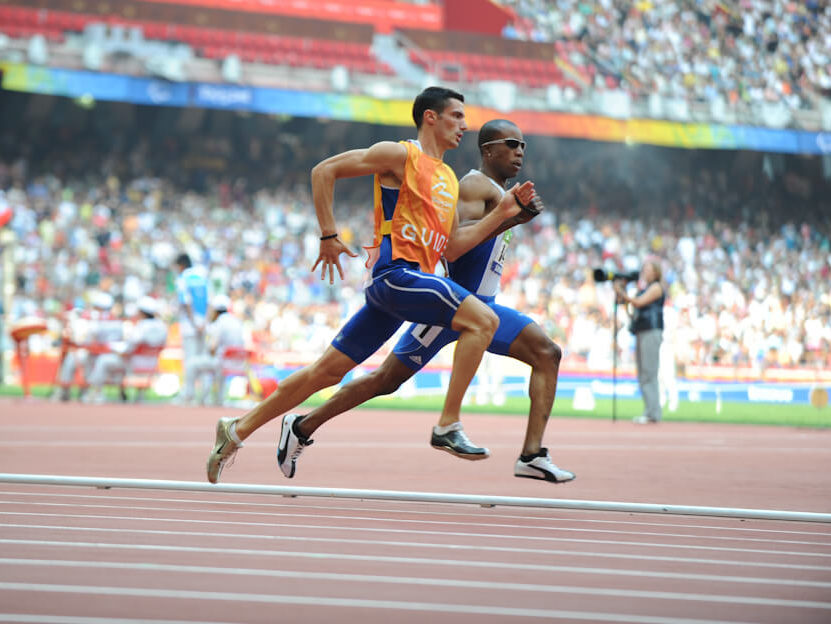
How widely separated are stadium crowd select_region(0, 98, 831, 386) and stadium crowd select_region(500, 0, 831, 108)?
2197 millimetres

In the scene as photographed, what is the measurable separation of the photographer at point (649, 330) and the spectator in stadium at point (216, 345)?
6078 millimetres

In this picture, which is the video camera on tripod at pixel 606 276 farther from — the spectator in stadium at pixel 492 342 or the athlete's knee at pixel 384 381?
the athlete's knee at pixel 384 381

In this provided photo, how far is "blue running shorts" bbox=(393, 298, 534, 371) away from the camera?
20.4ft

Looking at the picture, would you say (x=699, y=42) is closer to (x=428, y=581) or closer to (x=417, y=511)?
(x=417, y=511)

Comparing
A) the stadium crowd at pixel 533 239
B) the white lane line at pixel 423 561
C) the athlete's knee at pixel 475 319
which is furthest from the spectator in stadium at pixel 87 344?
the white lane line at pixel 423 561

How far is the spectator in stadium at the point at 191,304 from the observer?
1777 centimetres

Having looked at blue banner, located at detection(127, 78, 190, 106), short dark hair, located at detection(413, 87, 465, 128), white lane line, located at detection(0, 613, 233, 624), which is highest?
blue banner, located at detection(127, 78, 190, 106)

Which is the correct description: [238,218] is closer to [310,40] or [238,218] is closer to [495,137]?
[310,40]

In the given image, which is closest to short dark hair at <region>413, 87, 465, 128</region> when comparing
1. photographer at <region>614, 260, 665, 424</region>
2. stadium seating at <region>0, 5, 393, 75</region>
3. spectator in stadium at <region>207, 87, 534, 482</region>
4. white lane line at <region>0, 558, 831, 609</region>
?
spectator in stadium at <region>207, 87, 534, 482</region>

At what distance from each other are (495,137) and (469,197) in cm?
44

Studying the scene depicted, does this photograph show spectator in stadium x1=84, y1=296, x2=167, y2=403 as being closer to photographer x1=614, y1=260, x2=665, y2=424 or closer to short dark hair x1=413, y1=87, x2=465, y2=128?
photographer x1=614, y1=260, x2=665, y2=424

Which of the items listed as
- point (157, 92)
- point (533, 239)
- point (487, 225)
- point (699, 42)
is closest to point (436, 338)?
point (487, 225)

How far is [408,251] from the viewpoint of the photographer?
19.7ft

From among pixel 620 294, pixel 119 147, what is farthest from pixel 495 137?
pixel 119 147
